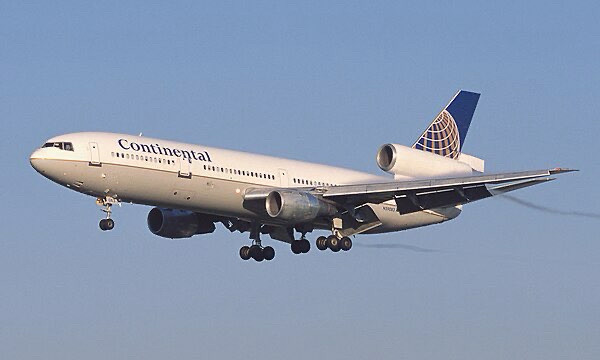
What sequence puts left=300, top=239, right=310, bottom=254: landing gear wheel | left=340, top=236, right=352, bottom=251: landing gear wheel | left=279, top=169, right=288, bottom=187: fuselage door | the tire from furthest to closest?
1. the tire
2. left=300, top=239, right=310, bottom=254: landing gear wheel
3. left=340, top=236, right=352, bottom=251: landing gear wheel
4. left=279, top=169, right=288, bottom=187: fuselage door

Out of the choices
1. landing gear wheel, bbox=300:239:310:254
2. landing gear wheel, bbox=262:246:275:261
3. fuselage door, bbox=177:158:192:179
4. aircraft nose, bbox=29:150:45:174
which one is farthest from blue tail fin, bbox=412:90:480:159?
aircraft nose, bbox=29:150:45:174

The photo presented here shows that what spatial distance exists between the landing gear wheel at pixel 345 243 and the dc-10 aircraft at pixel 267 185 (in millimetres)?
49

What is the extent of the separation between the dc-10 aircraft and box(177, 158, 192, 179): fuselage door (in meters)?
0.04

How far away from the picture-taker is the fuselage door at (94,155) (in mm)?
63094

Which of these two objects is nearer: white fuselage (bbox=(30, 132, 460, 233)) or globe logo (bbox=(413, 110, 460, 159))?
white fuselage (bbox=(30, 132, 460, 233))

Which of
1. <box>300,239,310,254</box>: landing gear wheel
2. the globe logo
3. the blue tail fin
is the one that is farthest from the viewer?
the blue tail fin

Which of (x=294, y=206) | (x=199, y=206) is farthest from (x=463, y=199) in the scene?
(x=199, y=206)

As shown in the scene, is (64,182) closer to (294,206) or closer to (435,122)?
(294,206)

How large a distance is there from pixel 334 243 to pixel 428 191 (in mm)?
5373

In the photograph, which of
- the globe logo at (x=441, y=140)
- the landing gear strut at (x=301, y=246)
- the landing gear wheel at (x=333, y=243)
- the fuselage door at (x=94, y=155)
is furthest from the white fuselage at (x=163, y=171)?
the globe logo at (x=441, y=140)

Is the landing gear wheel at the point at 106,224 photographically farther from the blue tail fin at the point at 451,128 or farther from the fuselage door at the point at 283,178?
the blue tail fin at the point at 451,128

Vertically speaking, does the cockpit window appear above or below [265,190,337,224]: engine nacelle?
above

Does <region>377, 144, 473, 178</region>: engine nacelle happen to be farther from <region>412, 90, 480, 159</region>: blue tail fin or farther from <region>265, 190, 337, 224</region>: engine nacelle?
<region>265, 190, 337, 224</region>: engine nacelle

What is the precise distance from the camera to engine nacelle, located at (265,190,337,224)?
→ 66.3m
